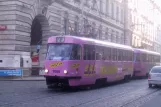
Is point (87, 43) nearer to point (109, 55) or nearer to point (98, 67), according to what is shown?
point (98, 67)

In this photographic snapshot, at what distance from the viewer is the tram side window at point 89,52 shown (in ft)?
65.8

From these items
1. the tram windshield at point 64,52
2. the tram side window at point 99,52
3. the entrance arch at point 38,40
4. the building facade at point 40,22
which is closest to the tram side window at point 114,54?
the tram side window at point 99,52

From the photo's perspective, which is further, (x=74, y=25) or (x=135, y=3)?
(x=135, y=3)

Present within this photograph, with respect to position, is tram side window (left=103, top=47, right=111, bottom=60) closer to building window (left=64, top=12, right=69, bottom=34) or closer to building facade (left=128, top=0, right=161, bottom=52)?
building window (left=64, top=12, right=69, bottom=34)

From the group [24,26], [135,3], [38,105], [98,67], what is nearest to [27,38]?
[24,26]

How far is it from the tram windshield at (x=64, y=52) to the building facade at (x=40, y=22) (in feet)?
35.5

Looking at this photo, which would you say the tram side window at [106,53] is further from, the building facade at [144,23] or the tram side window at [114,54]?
the building facade at [144,23]

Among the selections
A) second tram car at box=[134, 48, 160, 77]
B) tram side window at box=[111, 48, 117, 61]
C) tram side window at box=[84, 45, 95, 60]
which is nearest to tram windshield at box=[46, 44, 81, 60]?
tram side window at box=[84, 45, 95, 60]

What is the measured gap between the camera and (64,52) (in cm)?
1906

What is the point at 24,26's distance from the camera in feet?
101

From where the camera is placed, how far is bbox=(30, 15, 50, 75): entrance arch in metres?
34.9

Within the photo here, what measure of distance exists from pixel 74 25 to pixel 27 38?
10119 mm

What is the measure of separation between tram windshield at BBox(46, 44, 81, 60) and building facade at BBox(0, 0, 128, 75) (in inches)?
426

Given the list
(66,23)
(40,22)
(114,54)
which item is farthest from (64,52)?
(66,23)
